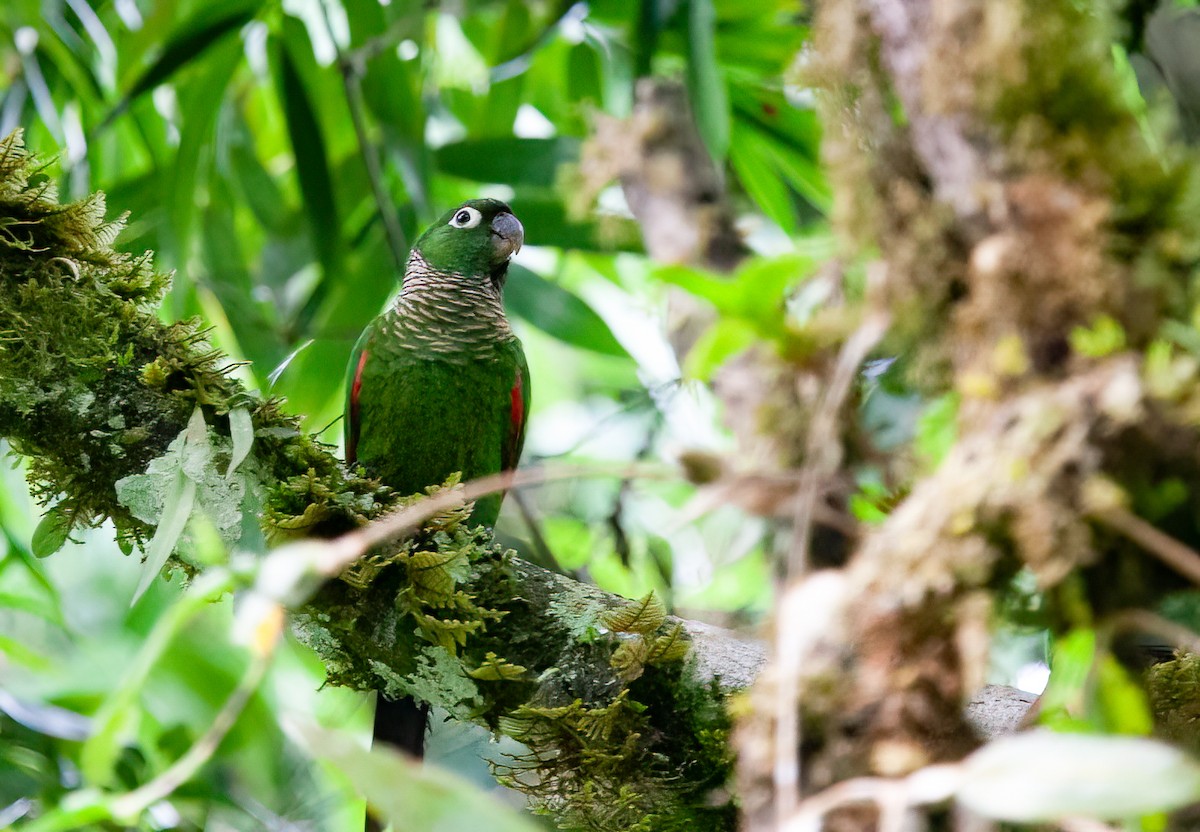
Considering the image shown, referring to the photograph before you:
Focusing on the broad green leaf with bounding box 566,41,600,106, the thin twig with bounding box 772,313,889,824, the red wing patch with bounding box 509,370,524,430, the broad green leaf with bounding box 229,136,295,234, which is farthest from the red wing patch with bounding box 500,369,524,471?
the thin twig with bounding box 772,313,889,824

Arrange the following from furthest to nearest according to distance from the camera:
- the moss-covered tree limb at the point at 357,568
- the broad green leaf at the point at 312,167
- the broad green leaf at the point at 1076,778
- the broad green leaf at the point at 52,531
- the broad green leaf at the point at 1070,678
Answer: the broad green leaf at the point at 312,167 < the broad green leaf at the point at 52,531 < the moss-covered tree limb at the point at 357,568 < the broad green leaf at the point at 1070,678 < the broad green leaf at the point at 1076,778

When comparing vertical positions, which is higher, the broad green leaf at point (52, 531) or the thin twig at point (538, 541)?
the thin twig at point (538, 541)

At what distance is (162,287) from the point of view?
180 cm

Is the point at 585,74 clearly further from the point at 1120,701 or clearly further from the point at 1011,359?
the point at 1120,701

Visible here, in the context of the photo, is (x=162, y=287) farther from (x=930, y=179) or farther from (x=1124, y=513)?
(x=1124, y=513)

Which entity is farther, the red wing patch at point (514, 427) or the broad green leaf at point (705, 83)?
the red wing patch at point (514, 427)

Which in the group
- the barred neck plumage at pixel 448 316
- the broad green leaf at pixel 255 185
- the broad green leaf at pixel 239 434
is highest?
the broad green leaf at pixel 255 185

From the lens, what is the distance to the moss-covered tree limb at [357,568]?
1590 millimetres

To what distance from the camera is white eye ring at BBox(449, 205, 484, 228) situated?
308cm

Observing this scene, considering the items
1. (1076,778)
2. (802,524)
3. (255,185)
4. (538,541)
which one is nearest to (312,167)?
(255,185)

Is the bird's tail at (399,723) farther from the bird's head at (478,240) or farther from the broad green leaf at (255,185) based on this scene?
the broad green leaf at (255,185)

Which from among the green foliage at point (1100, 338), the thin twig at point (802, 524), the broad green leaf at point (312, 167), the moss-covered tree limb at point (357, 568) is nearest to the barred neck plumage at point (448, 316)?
the broad green leaf at point (312, 167)

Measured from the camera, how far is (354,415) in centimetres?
275

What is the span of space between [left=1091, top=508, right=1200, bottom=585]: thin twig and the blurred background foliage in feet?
4.34
